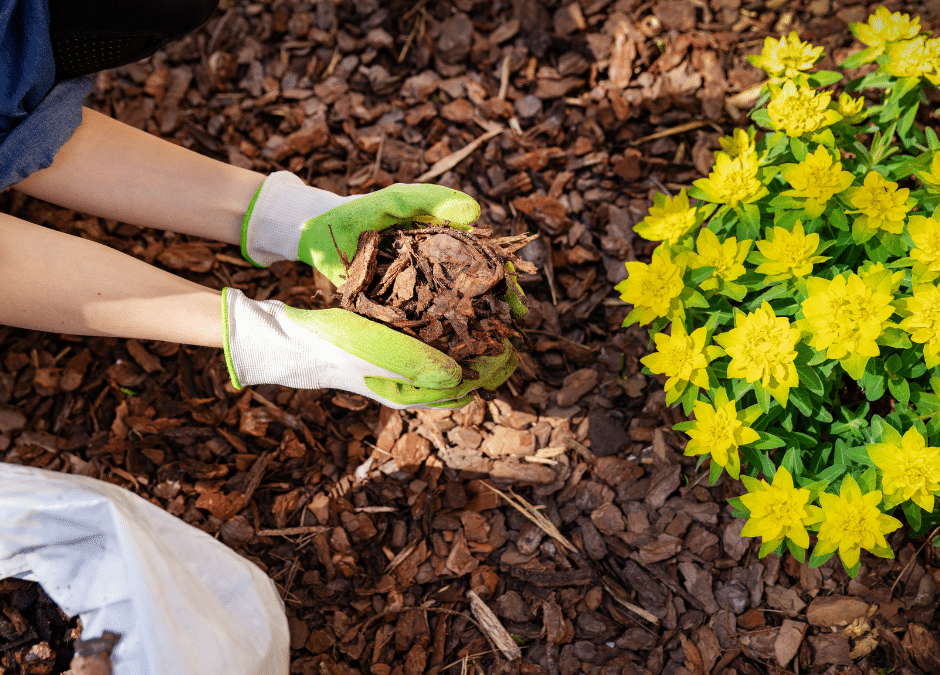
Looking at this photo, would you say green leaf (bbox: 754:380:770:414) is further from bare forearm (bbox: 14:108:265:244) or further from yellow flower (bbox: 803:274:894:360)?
bare forearm (bbox: 14:108:265:244)

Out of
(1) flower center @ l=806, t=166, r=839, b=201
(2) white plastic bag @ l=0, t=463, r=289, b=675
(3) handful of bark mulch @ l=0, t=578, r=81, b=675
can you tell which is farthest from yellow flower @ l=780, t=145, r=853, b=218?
(3) handful of bark mulch @ l=0, t=578, r=81, b=675

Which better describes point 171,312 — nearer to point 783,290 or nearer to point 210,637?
point 210,637

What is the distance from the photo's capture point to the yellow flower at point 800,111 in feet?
5.09

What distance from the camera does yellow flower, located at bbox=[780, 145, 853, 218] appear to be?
1.47m

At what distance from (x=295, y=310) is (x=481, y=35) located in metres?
1.41

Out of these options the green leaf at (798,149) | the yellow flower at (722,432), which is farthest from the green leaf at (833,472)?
the green leaf at (798,149)

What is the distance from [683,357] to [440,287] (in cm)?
66

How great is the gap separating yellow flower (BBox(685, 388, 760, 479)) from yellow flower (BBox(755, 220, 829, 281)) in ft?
1.09

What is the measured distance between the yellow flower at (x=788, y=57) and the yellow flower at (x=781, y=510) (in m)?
1.08

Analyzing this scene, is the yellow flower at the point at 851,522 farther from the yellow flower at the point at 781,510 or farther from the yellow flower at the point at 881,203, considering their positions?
the yellow flower at the point at 881,203

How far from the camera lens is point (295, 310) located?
67.9 inches

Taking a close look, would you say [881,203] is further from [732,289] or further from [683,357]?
[683,357]

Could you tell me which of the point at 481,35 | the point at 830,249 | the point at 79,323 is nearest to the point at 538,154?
the point at 481,35

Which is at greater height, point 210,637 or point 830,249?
point 830,249
